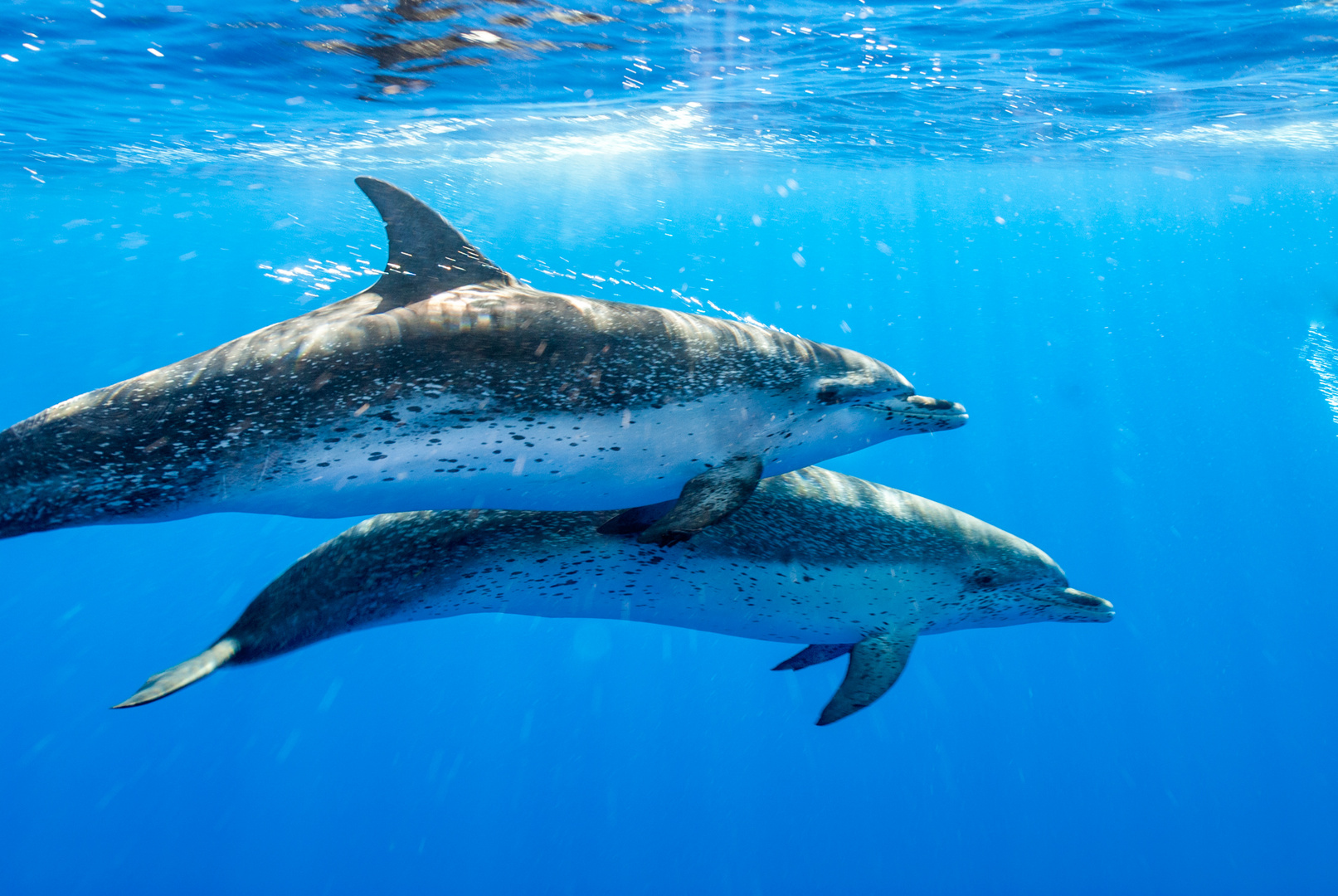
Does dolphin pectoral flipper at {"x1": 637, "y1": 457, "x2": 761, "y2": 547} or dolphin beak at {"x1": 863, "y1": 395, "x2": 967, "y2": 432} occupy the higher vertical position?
dolphin beak at {"x1": 863, "y1": 395, "x2": 967, "y2": 432}

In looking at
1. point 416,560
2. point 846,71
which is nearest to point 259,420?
point 416,560

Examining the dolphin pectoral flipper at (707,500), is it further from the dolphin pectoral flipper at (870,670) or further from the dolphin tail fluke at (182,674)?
the dolphin pectoral flipper at (870,670)

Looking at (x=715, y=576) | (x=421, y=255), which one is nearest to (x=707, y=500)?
(x=715, y=576)

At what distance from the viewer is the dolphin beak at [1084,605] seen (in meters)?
5.95

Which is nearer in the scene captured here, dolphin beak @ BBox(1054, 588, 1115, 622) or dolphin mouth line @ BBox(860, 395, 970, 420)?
dolphin mouth line @ BBox(860, 395, 970, 420)

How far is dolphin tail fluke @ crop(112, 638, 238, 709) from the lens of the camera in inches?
129

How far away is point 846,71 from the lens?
50.0 ft

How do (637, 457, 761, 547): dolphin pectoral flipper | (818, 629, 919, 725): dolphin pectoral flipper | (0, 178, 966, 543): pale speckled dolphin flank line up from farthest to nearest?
1. (818, 629, 919, 725): dolphin pectoral flipper
2. (637, 457, 761, 547): dolphin pectoral flipper
3. (0, 178, 966, 543): pale speckled dolphin flank

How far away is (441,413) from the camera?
2.93 meters

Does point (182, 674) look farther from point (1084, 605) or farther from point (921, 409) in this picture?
point (1084, 605)

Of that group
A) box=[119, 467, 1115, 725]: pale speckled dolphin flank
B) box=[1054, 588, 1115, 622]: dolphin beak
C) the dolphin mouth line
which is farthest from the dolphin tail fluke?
box=[1054, 588, 1115, 622]: dolphin beak

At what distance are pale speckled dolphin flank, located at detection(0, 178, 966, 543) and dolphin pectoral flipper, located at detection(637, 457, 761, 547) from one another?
0.04 ft

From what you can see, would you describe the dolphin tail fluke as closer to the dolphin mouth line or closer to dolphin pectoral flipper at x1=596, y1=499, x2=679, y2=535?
dolphin pectoral flipper at x1=596, y1=499, x2=679, y2=535

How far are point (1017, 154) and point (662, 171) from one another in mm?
16163
